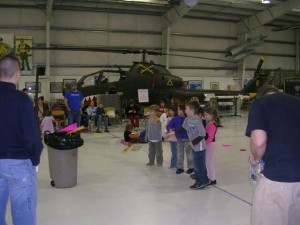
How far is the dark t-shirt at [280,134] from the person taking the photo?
2.14m

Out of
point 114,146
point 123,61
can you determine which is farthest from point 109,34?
point 114,146

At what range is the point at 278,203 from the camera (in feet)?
7.00

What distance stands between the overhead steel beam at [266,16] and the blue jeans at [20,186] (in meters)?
18.5

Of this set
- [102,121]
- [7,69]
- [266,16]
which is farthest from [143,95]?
[266,16]

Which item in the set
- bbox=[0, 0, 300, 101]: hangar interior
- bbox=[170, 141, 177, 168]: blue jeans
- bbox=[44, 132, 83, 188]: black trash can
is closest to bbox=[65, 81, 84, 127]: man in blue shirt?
bbox=[170, 141, 177, 168]: blue jeans

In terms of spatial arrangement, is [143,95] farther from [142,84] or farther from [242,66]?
[242,66]

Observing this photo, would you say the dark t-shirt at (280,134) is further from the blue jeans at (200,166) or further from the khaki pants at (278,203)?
the blue jeans at (200,166)

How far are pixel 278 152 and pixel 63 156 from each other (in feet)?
11.2

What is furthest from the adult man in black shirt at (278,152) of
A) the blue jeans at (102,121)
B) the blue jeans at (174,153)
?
the blue jeans at (102,121)

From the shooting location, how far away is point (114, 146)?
8.80 metres

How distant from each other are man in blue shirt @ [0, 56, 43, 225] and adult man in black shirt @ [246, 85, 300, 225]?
1.50 meters

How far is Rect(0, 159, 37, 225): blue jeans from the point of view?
2283 mm

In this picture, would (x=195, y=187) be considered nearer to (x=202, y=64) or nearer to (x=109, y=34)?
(x=109, y=34)

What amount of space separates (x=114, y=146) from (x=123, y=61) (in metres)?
11.8
